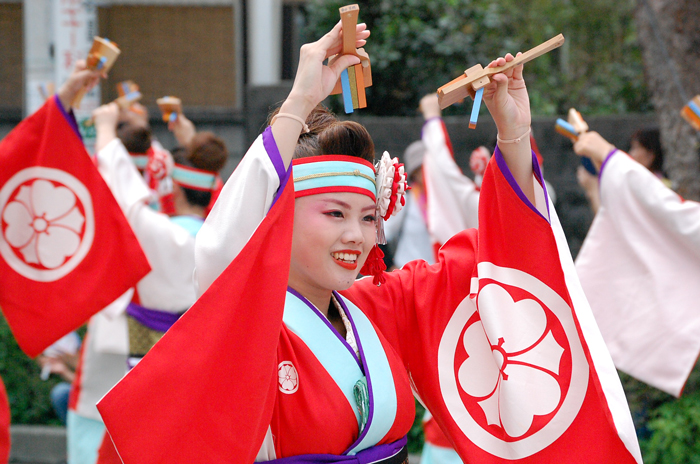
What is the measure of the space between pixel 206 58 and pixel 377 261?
19.6 feet

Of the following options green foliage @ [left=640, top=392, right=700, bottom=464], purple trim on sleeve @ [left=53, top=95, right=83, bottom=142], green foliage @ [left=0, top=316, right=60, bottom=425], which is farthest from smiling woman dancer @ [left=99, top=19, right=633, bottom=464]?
green foliage @ [left=0, top=316, right=60, bottom=425]

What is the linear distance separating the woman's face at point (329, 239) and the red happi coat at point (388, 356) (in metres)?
0.11

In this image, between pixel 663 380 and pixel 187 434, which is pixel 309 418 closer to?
pixel 187 434

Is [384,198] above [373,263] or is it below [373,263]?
above

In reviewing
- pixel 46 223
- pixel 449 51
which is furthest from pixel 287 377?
pixel 449 51

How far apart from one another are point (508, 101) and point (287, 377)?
90 cm

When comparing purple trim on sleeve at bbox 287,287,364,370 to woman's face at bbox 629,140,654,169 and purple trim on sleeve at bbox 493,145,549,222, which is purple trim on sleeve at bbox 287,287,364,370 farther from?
woman's face at bbox 629,140,654,169

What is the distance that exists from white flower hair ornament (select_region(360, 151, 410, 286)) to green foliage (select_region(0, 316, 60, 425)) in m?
4.03

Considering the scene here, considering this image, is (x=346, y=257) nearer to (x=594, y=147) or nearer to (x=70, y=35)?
(x=594, y=147)

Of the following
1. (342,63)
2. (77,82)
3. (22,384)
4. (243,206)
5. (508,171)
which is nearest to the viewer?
(243,206)

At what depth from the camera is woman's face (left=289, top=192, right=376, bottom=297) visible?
188 cm

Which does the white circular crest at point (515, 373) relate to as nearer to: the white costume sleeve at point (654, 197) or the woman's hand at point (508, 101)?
the woman's hand at point (508, 101)

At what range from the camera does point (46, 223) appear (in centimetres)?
326

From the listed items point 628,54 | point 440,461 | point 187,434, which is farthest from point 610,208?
point 628,54
